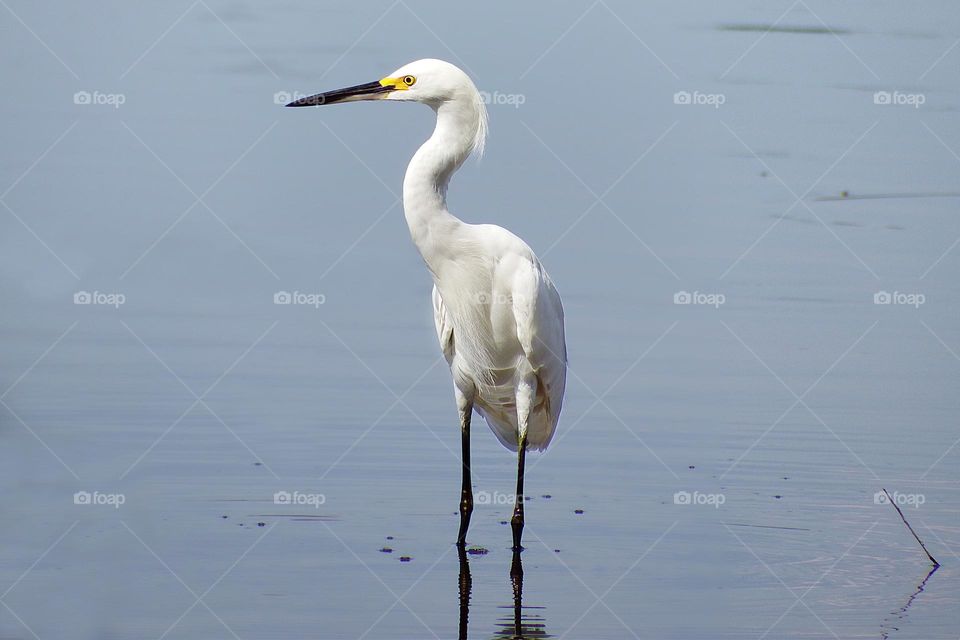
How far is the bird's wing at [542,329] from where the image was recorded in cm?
812

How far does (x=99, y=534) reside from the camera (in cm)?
766

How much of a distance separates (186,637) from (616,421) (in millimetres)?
4323

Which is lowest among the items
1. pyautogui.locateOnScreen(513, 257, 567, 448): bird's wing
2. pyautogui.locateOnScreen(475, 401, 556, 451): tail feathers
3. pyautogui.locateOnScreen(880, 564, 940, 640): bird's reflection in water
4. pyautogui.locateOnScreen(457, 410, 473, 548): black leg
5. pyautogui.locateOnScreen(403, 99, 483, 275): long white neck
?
pyautogui.locateOnScreen(880, 564, 940, 640): bird's reflection in water

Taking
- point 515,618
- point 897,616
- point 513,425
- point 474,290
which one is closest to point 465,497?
point 513,425

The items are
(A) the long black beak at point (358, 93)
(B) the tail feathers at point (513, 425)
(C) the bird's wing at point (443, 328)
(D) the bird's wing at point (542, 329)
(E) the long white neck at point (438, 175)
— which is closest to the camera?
(E) the long white neck at point (438, 175)

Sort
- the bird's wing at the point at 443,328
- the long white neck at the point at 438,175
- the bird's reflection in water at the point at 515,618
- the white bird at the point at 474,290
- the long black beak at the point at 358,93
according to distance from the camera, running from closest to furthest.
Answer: the bird's reflection in water at the point at 515,618, the long white neck at the point at 438,175, the white bird at the point at 474,290, the long black beak at the point at 358,93, the bird's wing at the point at 443,328

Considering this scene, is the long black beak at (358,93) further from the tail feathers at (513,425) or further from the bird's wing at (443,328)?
the tail feathers at (513,425)

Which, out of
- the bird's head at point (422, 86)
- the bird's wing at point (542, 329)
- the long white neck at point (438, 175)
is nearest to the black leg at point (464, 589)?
the bird's wing at point (542, 329)

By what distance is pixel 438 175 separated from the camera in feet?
25.4

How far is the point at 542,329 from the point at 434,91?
143 centimetres

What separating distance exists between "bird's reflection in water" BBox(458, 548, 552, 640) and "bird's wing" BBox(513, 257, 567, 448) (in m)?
1.35

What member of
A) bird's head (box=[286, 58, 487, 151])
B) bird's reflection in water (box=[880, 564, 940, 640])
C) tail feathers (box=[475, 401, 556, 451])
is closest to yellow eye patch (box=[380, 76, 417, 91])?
bird's head (box=[286, 58, 487, 151])

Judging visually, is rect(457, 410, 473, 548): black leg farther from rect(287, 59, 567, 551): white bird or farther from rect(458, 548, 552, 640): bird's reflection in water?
rect(458, 548, 552, 640): bird's reflection in water

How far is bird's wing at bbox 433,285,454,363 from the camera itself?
28.1 ft
